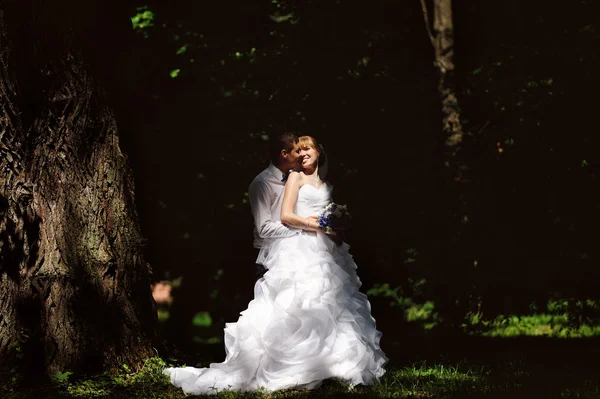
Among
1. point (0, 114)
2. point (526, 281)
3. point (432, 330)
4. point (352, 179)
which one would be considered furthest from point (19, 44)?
point (526, 281)

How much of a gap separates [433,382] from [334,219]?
1.38 meters

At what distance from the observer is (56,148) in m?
6.26

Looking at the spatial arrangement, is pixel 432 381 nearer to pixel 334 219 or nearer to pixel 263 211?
pixel 334 219

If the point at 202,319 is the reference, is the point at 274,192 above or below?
above

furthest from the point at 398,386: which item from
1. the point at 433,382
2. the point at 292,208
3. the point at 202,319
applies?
the point at 202,319

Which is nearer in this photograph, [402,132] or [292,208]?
[292,208]

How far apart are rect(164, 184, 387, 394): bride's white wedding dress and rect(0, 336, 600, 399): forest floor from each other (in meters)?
0.13

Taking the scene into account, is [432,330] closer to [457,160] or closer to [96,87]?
[457,160]

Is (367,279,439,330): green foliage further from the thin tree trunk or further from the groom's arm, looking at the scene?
the groom's arm

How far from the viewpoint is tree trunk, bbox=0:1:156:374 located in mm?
6133

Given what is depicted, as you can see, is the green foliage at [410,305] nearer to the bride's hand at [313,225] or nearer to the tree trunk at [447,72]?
the tree trunk at [447,72]

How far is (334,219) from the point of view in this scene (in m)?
6.62

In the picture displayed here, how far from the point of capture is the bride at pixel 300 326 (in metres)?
6.19

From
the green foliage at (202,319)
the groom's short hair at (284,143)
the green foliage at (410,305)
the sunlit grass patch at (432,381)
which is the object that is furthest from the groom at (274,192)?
the green foliage at (202,319)
